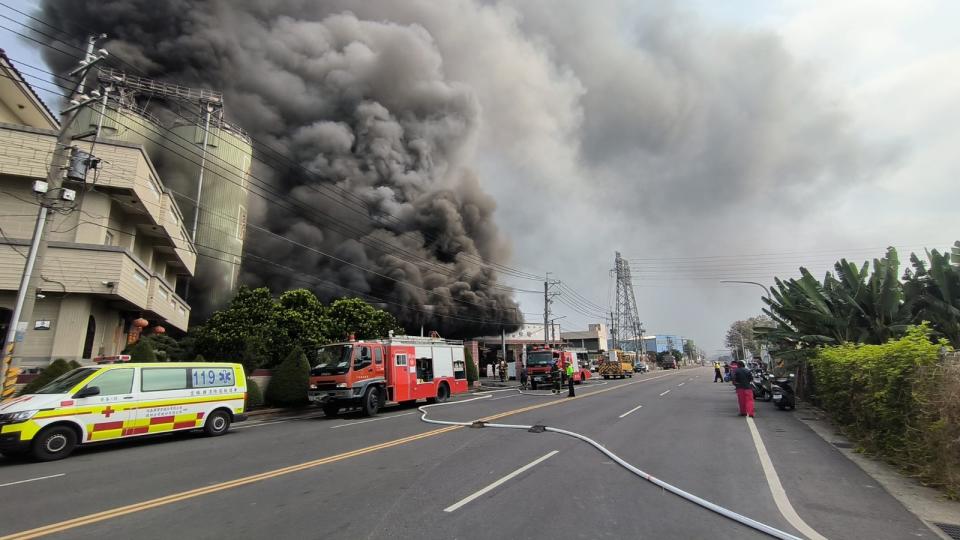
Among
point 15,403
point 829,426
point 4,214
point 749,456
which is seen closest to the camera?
point 749,456

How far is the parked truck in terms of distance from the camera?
38656 mm

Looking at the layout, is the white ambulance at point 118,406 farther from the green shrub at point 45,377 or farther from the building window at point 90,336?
the building window at point 90,336

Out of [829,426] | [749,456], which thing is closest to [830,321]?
[829,426]

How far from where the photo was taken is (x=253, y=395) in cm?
1756

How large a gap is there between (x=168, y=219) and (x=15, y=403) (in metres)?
14.8

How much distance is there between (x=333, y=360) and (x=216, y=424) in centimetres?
433

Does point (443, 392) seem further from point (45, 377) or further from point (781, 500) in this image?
point (781, 500)

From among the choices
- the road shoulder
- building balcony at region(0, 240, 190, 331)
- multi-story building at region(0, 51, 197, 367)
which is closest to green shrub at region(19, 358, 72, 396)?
multi-story building at region(0, 51, 197, 367)

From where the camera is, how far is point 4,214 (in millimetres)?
15992

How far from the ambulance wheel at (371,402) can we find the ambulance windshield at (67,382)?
7.16m

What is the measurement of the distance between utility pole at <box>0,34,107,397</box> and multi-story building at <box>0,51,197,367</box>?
2.84 meters

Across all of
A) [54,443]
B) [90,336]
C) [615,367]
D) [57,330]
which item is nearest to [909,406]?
[54,443]

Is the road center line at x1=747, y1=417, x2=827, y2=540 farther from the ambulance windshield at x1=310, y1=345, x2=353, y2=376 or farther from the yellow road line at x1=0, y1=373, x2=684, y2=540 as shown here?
the ambulance windshield at x1=310, y1=345, x2=353, y2=376

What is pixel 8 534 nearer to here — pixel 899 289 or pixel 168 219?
pixel 899 289
